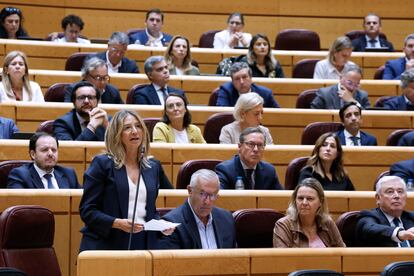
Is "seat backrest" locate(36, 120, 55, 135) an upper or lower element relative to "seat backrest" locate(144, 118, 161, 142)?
lower

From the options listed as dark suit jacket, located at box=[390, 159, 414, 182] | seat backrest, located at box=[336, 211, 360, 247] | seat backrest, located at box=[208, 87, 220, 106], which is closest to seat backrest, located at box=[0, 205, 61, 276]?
seat backrest, located at box=[336, 211, 360, 247]

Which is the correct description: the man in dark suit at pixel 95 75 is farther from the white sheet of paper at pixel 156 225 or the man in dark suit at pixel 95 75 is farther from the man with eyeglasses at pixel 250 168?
the white sheet of paper at pixel 156 225

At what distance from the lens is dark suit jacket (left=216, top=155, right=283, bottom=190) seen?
16.8 ft

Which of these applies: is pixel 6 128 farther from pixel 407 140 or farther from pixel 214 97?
pixel 407 140

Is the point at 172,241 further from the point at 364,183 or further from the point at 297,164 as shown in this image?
the point at 364,183

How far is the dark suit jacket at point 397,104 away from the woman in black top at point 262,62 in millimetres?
950

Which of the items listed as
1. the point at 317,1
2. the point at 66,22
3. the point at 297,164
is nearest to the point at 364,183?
the point at 297,164

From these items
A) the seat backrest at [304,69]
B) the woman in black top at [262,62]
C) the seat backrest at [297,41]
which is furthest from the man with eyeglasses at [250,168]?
the seat backrest at [297,41]

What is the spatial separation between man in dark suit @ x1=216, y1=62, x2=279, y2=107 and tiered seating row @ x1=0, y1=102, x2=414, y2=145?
0.30 metres

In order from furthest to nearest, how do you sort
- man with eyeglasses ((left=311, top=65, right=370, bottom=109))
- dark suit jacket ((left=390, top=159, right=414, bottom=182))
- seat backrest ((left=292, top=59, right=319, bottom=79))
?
1. seat backrest ((left=292, top=59, right=319, bottom=79))
2. man with eyeglasses ((left=311, top=65, right=370, bottom=109))
3. dark suit jacket ((left=390, top=159, right=414, bottom=182))

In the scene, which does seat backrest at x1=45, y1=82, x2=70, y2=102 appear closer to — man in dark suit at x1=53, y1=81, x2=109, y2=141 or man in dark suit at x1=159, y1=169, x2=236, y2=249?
man in dark suit at x1=53, y1=81, x2=109, y2=141

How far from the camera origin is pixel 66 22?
8273 mm

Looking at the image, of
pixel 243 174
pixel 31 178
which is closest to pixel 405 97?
pixel 243 174

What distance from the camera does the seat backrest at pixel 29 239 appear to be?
404 centimetres
